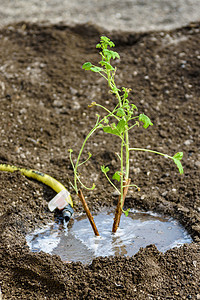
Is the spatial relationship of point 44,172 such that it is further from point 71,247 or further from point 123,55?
point 123,55

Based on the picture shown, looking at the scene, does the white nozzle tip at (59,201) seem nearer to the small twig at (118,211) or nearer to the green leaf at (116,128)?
the small twig at (118,211)

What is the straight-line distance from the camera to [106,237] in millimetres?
3236

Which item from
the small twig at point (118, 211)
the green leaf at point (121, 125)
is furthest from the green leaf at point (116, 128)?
the small twig at point (118, 211)

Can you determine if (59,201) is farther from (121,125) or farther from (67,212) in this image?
(121,125)

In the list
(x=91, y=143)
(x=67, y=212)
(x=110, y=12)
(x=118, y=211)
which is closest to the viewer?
(x=118, y=211)

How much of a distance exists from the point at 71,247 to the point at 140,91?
2263 mm

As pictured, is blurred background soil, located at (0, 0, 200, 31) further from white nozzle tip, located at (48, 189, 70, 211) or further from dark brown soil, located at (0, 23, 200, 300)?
white nozzle tip, located at (48, 189, 70, 211)

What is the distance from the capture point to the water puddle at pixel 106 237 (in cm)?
311

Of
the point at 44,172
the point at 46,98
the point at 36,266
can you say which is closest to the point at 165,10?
the point at 46,98

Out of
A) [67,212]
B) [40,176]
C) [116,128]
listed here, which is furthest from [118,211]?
[40,176]

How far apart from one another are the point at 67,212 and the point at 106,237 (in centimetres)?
38

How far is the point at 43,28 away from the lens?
5891 mm

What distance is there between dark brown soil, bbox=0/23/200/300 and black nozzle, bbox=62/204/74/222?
0.48ft

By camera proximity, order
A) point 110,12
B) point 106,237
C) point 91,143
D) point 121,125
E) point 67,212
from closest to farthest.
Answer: point 121,125 < point 106,237 < point 67,212 < point 91,143 < point 110,12
